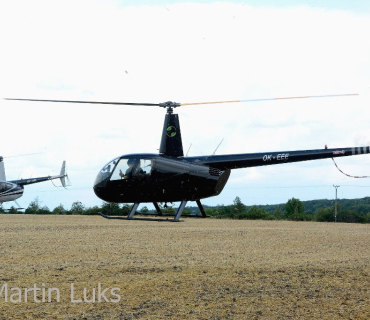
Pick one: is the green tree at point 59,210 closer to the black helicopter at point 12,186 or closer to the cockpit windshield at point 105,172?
the black helicopter at point 12,186

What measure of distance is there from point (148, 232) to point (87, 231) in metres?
2.03

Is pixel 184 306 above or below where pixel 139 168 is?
below

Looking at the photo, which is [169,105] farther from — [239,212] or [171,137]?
[239,212]

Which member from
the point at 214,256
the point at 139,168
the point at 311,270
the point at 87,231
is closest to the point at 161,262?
the point at 214,256

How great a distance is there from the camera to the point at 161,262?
1083 cm

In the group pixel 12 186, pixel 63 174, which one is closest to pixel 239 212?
pixel 12 186

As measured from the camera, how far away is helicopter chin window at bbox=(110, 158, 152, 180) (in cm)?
2178

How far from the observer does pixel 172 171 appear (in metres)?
21.7

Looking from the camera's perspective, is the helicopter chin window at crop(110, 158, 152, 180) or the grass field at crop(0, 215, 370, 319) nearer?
the grass field at crop(0, 215, 370, 319)

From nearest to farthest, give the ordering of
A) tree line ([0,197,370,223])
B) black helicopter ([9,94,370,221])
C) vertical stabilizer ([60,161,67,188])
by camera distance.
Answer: black helicopter ([9,94,370,221]) → tree line ([0,197,370,223]) → vertical stabilizer ([60,161,67,188])

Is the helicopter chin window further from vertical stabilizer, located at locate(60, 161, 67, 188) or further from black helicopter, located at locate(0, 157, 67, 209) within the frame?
vertical stabilizer, located at locate(60, 161, 67, 188)

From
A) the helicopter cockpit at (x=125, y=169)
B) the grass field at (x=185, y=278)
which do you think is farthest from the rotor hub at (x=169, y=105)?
the grass field at (x=185, y=278)

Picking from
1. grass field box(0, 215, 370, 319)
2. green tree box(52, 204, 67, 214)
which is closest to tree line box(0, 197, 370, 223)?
green tree box(52, 204, 67, 214)

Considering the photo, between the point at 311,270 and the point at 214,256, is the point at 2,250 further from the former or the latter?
the point at 311,270
